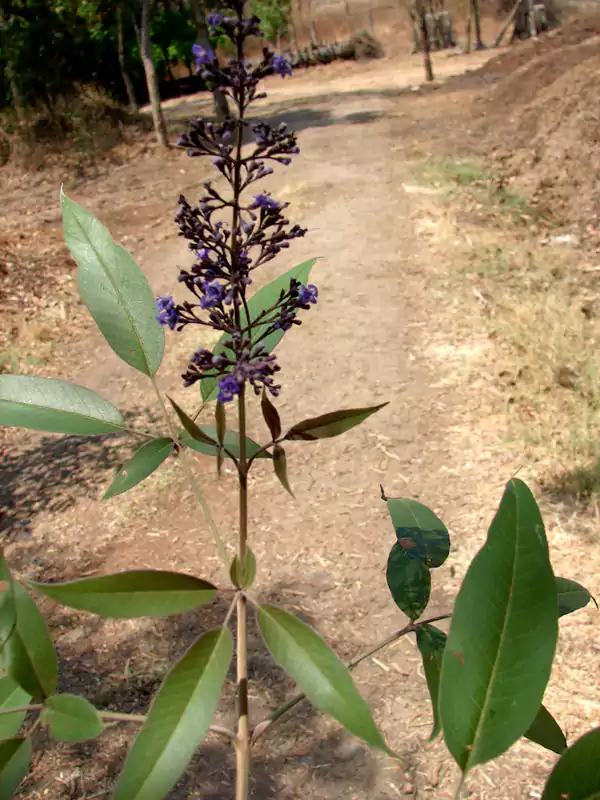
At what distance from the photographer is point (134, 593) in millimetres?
954

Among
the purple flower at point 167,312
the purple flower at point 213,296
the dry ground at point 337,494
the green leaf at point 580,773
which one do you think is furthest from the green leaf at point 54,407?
the dry ground at point 337,494

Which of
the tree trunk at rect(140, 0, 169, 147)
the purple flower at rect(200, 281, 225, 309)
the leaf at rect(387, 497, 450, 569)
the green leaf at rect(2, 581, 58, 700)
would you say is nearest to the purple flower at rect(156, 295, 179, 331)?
the purple flower at rect(200, 281, 225, 309)

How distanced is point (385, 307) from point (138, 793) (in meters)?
5.96

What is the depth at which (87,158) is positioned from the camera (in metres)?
13.2

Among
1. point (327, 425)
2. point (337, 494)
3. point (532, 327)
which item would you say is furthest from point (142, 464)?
point (532, 327)

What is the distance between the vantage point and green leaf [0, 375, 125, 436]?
3.99 ft

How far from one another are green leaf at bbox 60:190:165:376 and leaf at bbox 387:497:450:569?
564 millimetres

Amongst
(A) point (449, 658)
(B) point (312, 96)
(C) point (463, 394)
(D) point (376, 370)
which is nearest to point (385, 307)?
(D) point (376, 370)

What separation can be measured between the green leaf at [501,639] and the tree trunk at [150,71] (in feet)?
43.3

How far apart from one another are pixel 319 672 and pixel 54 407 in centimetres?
64

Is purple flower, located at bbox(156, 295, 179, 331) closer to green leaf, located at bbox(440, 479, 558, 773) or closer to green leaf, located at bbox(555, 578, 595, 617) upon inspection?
green leaf, located at bbox(440, 479, 558, 773)

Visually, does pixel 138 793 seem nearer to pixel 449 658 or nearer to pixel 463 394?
pixel 449 658

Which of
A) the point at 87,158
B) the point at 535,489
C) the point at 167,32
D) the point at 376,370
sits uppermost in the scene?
the point at 167,32

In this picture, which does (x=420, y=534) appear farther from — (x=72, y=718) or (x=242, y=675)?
(x=72, y=718)
